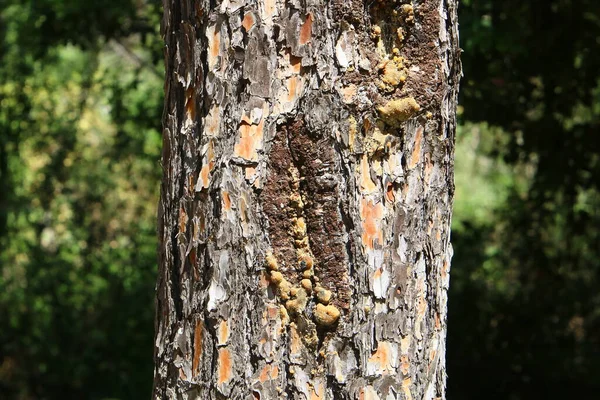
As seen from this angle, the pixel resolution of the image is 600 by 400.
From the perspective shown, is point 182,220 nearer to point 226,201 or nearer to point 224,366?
point 226,201

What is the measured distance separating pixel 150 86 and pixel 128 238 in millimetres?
1552

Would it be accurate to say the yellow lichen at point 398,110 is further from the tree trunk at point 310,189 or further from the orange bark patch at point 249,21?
the orange bark patch at point 249,21

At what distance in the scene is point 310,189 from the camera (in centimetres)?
175

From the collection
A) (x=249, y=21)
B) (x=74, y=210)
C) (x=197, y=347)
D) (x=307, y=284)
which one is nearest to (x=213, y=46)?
(x=249, y=21)

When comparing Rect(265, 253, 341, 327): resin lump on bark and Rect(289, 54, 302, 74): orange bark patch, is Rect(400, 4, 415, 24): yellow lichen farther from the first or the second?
Rect(265, 253, 341, 327): resin lump on bark

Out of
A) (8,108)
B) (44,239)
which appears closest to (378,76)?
(8,108)

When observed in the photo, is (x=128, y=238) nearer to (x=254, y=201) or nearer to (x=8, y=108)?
(x=8, y=108)

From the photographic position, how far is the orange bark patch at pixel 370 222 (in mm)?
1739

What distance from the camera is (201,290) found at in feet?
5.91

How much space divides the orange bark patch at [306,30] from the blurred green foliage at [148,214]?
214 cm

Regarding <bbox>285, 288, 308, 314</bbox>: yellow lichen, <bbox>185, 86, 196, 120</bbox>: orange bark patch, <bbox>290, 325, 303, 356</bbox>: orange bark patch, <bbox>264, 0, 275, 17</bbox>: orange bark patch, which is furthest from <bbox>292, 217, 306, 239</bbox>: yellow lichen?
<bbox>264, 0, 275, 17</bbox>: orange bark patch

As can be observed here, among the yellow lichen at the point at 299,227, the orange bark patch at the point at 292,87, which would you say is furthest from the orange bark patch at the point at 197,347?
the orange bark patch at the point at 292,87

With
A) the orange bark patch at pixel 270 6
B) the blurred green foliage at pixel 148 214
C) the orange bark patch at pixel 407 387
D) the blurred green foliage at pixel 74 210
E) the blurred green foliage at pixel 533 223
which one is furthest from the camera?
the blurred green foliage at pixel 74 210

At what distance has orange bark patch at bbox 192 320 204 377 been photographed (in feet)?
5.91
